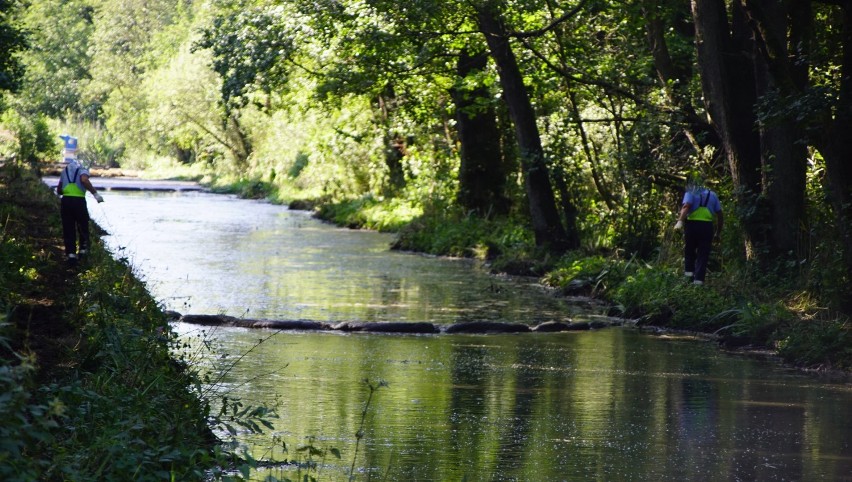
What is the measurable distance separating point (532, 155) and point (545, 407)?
1318 cm

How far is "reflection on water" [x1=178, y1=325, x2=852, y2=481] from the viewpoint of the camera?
908 centimetres

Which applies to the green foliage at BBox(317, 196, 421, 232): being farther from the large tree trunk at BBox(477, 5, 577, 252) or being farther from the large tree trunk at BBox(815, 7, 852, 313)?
the large tree trunk at BBox(815, 7, 852, 313)

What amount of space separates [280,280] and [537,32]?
629 centimetres

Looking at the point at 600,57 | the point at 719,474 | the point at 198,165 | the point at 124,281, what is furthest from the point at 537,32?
the point at 198,165

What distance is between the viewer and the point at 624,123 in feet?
79.6

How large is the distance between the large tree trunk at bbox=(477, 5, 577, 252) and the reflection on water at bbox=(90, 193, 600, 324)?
157 cm

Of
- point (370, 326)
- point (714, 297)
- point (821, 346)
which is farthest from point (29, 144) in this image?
point (821, 346)

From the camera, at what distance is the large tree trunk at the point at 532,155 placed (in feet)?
79.0

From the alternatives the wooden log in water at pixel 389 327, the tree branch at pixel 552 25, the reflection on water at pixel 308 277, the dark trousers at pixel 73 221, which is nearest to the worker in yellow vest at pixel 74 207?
the dark trousers at pixel 73 221

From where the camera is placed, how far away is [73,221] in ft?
57.0

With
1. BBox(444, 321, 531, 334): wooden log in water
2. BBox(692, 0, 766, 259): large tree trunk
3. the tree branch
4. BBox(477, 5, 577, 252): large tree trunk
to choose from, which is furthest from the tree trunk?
BBox(477, 5, 577, 252): large tree trunk

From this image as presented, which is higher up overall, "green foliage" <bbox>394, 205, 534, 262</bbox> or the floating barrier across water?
"green foliage" <bbox>394, 205, 534, 262</bbox>

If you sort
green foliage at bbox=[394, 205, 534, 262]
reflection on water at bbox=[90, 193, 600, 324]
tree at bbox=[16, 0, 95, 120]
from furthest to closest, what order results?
tree at bbox=[16, 0, 95, 120], green foliage at bbox=[394, 205, 534, 262], reflection on water at bbox=[90, 193, 600, 324]

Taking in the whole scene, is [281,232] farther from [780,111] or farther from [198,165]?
[198,165]
